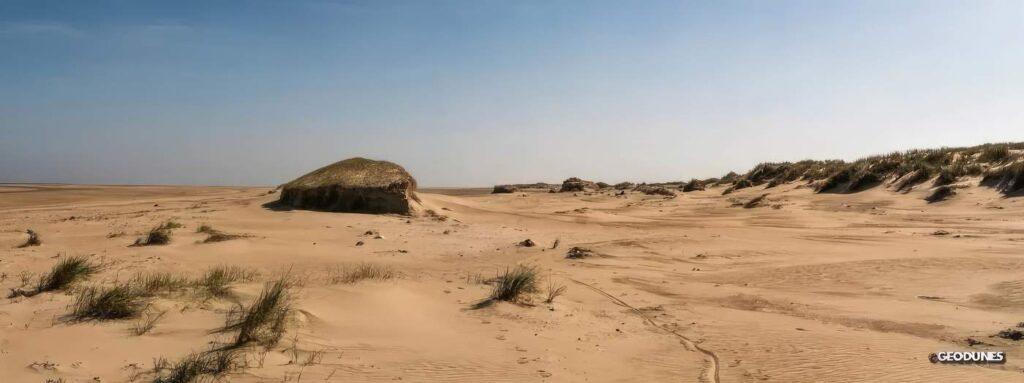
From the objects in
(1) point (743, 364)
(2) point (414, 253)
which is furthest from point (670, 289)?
(2) point (414, 253)

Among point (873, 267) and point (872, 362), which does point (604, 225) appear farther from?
point (872, 362)

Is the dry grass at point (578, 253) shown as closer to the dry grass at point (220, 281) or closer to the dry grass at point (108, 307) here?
→ the dry grass at point (220, 281)

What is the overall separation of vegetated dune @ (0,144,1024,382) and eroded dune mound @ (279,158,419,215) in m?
0.84

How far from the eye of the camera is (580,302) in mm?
5680

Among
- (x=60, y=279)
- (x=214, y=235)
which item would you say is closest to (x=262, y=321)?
(x=60, y=279)

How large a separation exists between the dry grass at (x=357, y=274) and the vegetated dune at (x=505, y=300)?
0.05 metres

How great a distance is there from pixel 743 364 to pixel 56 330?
14.6ft

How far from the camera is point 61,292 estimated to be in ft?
16.3

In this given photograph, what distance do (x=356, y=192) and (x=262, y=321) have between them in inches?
299

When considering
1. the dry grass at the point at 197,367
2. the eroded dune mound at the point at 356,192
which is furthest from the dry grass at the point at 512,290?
the eroded dune mound at the point at 356,192

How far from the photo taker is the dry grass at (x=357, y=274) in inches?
234

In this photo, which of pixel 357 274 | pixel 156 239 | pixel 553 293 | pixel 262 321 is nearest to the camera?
pixel 262 321

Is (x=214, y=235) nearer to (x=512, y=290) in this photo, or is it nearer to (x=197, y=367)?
(x=512, y=290)

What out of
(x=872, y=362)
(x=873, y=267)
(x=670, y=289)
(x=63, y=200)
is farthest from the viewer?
(x=63, y=200)
